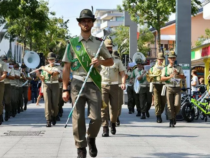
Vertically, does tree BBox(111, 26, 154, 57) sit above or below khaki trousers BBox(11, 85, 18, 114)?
above

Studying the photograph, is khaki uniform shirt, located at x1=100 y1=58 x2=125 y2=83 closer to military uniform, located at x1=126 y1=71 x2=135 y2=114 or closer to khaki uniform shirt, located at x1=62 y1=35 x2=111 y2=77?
khaki uniform shirt, located at x1=62 y1=35 x2=111 y2=77

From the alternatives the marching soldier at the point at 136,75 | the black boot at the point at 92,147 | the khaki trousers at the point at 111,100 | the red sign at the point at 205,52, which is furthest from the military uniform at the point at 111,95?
the red sign at the point at 205,52

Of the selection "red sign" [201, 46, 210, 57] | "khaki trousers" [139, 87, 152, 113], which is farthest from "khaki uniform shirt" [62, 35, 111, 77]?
"red sign" [201, 46, 210, 57]

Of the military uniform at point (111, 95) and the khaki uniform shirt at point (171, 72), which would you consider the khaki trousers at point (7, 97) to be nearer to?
the khaki uniform shirt at point (171, 72)

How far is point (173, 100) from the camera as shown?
14.8 metres

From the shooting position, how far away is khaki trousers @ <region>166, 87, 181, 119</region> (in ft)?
48.1

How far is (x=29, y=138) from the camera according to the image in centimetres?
1167

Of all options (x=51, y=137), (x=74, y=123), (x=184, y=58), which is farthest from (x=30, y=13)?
(x=74, y=123)

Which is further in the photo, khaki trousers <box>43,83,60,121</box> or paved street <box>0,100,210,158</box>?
khaki trousers <box>43,83,60,121</box>

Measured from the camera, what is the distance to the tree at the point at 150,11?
3028cm

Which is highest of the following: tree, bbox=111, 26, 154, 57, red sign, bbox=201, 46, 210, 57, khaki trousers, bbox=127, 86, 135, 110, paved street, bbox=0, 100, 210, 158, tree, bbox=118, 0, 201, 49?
tree, bbox=111, 26, 154, 57

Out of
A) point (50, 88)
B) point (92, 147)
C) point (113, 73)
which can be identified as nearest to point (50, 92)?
point (50, 88)

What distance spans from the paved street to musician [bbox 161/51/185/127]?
418mm

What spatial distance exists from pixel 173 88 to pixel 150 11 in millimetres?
17450
